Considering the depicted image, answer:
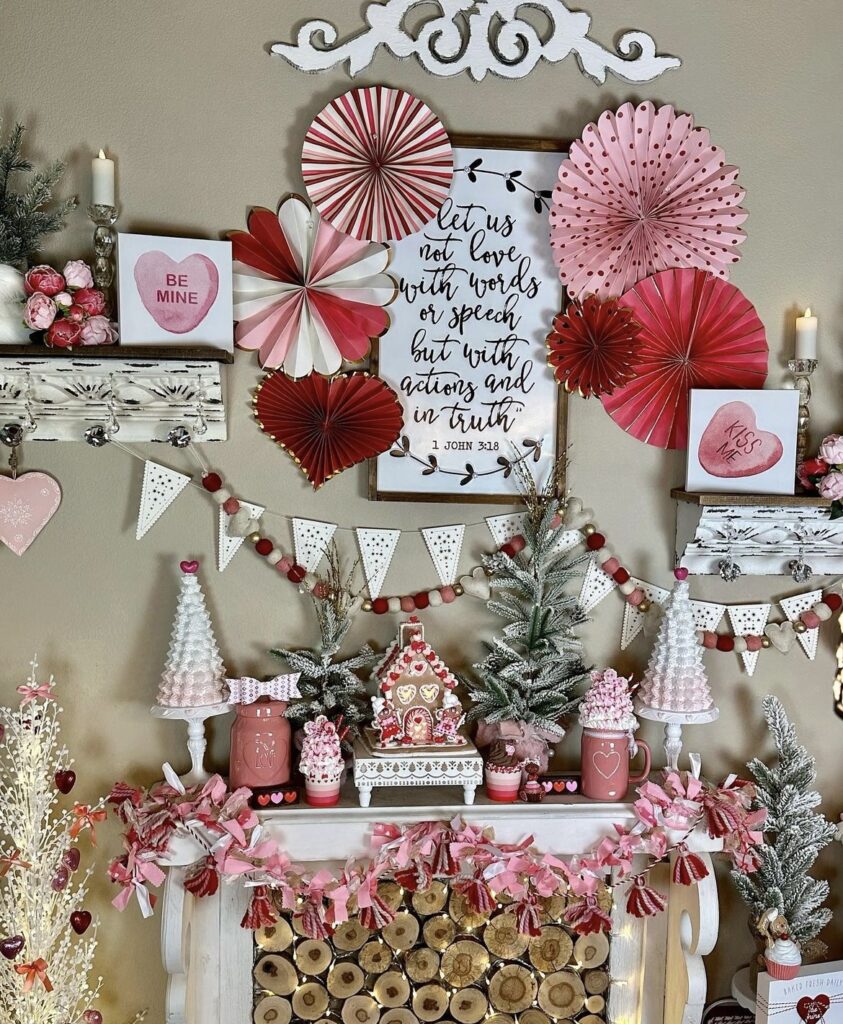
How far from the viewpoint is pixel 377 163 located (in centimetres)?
188

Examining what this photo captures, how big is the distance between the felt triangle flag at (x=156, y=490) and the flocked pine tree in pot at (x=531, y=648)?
2.35 ft

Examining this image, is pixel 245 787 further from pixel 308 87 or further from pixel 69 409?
pixel 308 87

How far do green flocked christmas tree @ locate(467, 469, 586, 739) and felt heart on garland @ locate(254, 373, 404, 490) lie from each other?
353 millimetres

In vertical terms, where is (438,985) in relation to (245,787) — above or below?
below

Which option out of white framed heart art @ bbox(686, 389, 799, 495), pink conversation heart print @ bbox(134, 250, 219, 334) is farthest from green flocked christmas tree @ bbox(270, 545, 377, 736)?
white framed heart art @ bbox(686, 389, 799, 495)

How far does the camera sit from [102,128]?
1.84 m

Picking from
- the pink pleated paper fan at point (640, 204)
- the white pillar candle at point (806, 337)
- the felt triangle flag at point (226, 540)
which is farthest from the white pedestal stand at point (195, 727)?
the white pillar candle at point (806, 337)

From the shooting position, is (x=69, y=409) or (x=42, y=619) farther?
(x=42, y=619)

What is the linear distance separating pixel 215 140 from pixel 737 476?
1351 millimetres

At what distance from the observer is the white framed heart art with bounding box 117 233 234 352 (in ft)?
5.86

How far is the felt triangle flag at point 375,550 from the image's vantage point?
1949 millimetres

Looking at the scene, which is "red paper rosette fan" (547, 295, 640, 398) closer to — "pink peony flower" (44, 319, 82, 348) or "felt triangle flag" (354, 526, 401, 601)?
"felt triangle flag" (354, 526, 401, 601)

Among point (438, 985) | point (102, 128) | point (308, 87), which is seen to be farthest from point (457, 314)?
point (438, 985)

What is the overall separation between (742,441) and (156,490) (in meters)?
1.29
